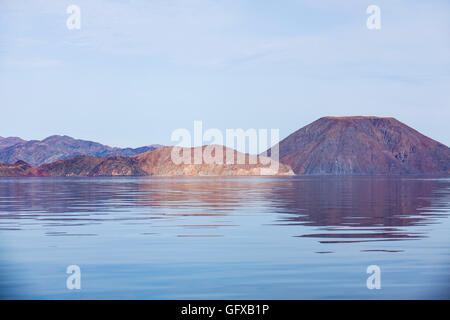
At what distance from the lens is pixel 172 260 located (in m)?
20.3

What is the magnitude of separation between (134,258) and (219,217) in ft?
56.7

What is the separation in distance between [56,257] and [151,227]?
1057 centimetres

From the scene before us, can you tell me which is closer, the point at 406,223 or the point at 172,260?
the point at 172,260

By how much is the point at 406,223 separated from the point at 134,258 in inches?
689

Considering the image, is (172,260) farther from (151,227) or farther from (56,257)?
(151,227)
